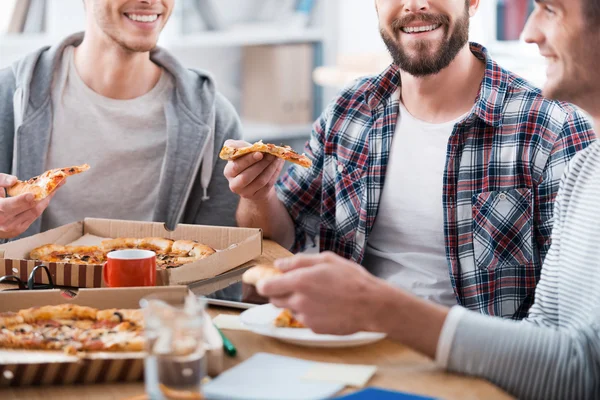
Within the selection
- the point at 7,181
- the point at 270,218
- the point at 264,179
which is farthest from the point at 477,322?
the point at 7,181

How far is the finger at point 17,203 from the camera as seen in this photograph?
73.6 inches

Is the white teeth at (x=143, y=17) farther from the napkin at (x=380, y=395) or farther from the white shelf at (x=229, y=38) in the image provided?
the napkin at (x=380, y=395)

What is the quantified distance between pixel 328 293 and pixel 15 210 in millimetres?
985

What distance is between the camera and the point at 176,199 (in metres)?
2.45

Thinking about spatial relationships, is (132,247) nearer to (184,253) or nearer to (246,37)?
(184,253)

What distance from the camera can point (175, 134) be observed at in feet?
8.02

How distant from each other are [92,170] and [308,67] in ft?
8.35

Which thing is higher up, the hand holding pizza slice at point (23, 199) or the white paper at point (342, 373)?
the hand holding pizza slice at point (23, 199)

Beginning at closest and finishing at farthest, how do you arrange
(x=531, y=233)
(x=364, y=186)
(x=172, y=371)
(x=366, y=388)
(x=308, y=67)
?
(x=172, y=371)
(x=366, y=388)
(x=531, y=233)
(x=364, y=186)
(x=308, y=67)

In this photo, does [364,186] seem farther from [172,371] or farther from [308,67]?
[308,67]

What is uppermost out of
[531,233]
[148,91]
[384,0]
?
[384,0]

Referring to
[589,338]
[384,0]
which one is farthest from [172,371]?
[384,0]

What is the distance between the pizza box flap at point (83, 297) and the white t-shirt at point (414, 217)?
2.75 ft

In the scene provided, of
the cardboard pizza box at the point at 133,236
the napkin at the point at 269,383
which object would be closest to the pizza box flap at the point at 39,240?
the cardboard pizza box at the point at 133,236
